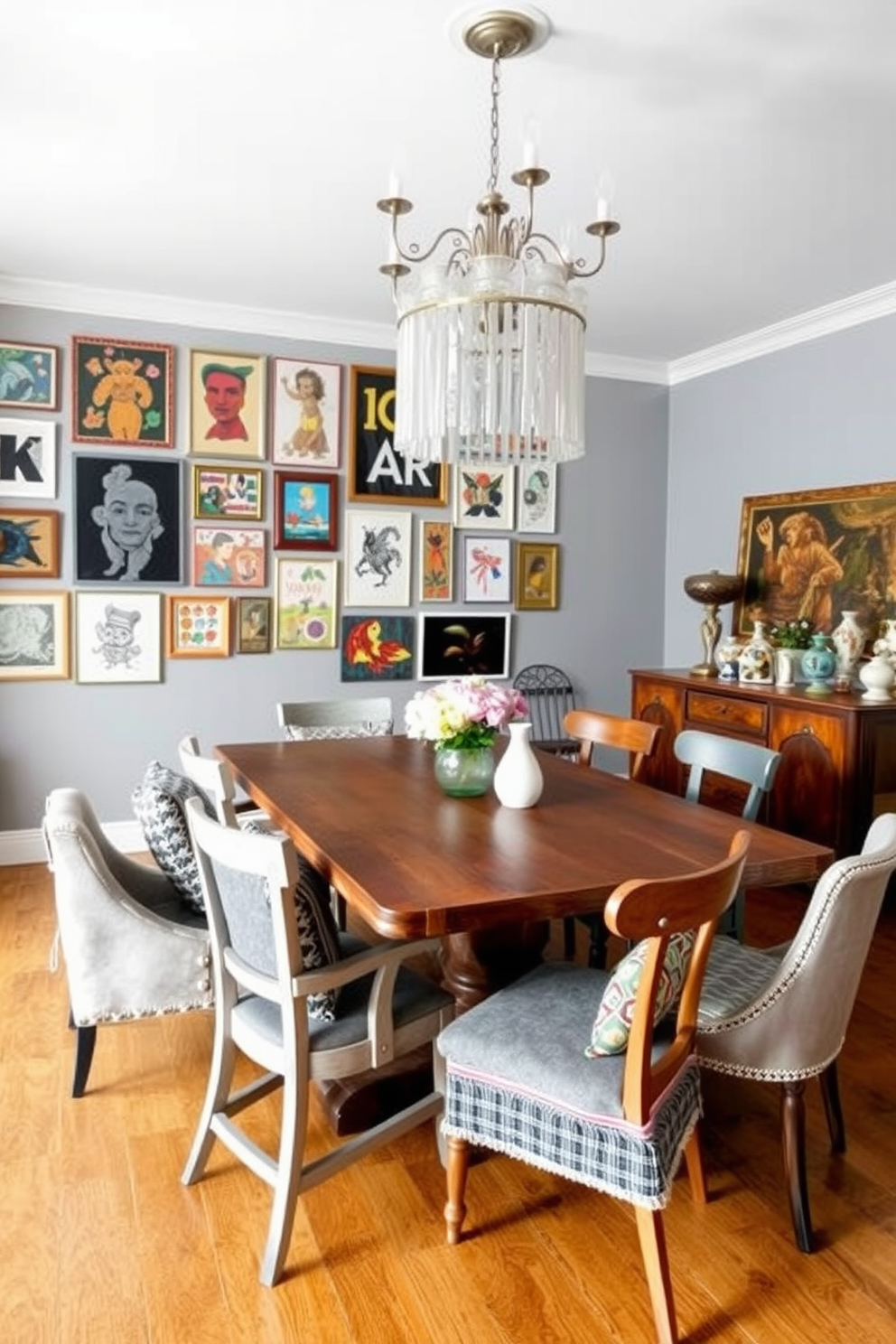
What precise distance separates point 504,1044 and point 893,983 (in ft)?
6.62

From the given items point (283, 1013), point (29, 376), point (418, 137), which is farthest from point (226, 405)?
point (283, 1013)

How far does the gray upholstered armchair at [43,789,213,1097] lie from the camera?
2227 millimetres

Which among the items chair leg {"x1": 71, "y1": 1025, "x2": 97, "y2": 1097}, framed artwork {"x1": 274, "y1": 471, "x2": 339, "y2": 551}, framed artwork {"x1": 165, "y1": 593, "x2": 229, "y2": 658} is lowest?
chair leg {"x1": 71, "y1": 1025, "x2": 97, "y2": 1097}

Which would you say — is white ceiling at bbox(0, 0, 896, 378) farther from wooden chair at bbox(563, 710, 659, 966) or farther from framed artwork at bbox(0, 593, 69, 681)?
wooden chair at bbox(563, 710, 659, 966)

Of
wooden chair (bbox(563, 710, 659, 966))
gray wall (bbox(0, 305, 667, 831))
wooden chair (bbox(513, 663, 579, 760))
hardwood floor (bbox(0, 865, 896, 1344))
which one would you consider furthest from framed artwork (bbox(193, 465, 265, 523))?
hardwood floor (bbox(0, 865, 896, 1344))

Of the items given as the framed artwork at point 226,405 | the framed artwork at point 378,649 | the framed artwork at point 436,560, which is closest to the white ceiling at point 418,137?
the framed artwork at point 226,405

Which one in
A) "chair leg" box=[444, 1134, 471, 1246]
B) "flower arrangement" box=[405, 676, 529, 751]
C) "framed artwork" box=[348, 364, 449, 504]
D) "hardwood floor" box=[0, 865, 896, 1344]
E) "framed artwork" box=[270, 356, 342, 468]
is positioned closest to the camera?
"hardwood floor" box=[0, 865, 896, 1344]

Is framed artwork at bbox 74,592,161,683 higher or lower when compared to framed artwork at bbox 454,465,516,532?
lower

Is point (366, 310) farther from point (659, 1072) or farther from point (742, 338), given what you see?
point (659, 1072)

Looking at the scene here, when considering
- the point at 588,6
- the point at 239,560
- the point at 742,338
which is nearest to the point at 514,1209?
the point at 588,6

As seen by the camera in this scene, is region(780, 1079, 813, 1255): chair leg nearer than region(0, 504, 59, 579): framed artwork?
Yes

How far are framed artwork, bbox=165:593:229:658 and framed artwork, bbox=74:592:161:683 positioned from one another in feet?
0.22

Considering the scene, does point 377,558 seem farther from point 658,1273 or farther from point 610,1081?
point 658,1273

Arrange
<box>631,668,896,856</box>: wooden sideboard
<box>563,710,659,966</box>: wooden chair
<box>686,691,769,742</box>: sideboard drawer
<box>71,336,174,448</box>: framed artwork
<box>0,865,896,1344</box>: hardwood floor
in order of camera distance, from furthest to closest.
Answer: <box>71,336,174,448</box>: framed artwork, <box>686,691,769,742</box>: sideboard drawer, <box>631,668,896,856</box>: wooden sideboard, <box>563,710,659,966</box>: wooden chair, <box>0,865,896,1344</box>: hardwood floor
